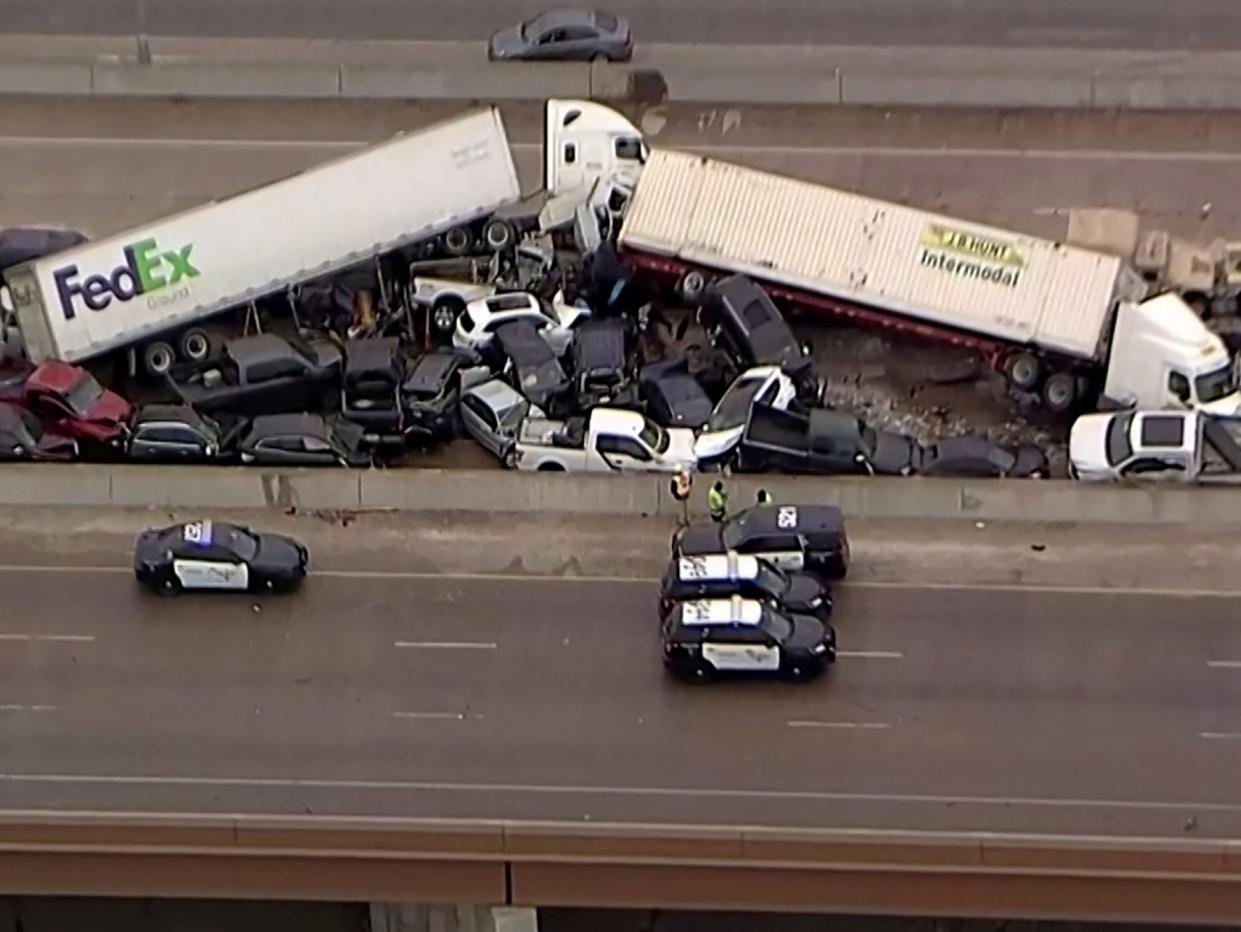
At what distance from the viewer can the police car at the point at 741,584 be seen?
34.0 metres

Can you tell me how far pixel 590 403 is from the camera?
38.4 metres

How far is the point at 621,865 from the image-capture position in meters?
31.3

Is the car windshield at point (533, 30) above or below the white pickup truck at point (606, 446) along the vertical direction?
above

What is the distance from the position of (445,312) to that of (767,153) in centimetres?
622

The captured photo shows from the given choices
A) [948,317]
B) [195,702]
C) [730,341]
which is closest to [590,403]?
[730,341]

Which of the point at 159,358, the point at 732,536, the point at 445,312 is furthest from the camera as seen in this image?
the point at 445,312

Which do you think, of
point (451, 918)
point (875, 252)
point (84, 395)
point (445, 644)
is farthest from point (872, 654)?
point (84, 395)

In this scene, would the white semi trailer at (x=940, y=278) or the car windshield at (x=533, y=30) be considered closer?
the white semi trailer at (x=940, y=278)

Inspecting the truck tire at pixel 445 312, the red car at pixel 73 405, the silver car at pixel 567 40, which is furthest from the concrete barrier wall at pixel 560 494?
the silver car at pixel 567 40

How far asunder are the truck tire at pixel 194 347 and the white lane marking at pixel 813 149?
4.40 meters

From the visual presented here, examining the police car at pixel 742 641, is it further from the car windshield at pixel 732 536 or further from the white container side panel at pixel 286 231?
the white container side panel at pixel 286 231

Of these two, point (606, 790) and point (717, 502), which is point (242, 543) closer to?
point (606, 790)

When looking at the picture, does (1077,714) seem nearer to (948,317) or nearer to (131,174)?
(948,317)

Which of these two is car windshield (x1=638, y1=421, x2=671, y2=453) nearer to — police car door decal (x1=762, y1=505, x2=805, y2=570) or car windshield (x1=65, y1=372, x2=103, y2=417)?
police car door decal (x1=762, y1=505, x2=805, y2=570)
